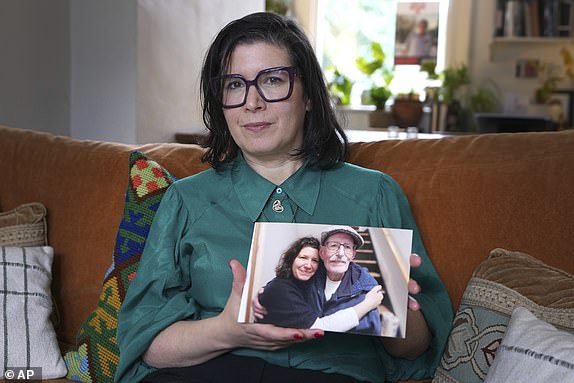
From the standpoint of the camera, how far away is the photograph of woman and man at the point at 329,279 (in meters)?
1.14

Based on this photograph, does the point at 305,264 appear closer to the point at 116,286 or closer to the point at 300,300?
the point at 300,300

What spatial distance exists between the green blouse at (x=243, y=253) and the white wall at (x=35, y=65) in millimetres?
1675

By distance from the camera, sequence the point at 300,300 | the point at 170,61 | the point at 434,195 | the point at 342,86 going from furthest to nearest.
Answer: the point at 342,86 → the point at 170,61 → the point at 434,195 → the point at 300,300

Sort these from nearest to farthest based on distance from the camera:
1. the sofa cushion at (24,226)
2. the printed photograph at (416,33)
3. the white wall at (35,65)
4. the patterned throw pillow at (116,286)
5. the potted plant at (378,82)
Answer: the patterned throw pillow at (116,286) < the sofa cushion at (24,226) < the white wall at (35,65) < the potted plant at (378,82) < the printed photograph at (416,33)

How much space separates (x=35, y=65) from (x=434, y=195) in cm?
199

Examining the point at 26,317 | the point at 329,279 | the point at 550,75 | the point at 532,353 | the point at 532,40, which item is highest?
the point at 532,40

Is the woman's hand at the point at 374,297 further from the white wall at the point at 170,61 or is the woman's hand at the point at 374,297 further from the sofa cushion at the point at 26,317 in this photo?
the white wall at the point at 170,61

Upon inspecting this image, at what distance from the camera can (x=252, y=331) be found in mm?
1215

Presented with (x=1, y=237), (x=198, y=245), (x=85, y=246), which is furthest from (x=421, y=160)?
(x=1, y=237)

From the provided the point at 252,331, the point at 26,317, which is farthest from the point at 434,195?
the point at 26,317

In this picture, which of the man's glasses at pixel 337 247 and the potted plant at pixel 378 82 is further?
the potted plant at pixel 378 82

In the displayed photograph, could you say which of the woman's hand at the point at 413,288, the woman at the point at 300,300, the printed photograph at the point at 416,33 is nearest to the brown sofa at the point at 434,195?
the woman's hand at the point at 413,288

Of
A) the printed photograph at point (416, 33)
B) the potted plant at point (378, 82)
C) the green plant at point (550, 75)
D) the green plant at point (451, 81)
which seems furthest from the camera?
the printed photograph at point (416, 33)

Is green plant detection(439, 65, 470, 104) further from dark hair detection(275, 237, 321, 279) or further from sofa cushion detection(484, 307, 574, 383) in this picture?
dark hair detection(275, 237, 321, 279)
